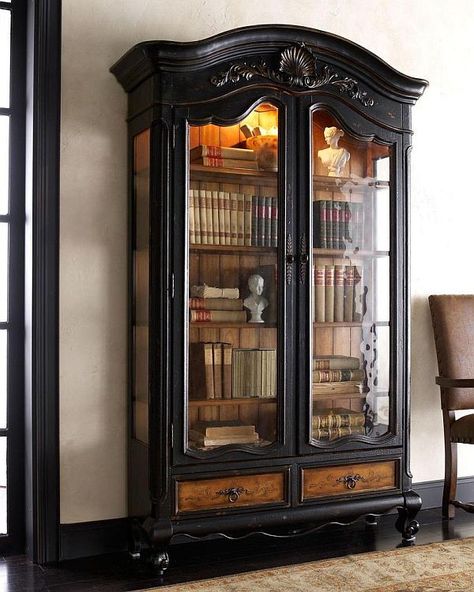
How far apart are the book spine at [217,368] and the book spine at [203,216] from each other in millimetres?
456

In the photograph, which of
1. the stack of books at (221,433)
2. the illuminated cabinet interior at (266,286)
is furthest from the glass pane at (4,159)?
the stack of books at (221,433)

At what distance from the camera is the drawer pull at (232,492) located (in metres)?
3.49

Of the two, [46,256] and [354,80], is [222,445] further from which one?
[354,80]

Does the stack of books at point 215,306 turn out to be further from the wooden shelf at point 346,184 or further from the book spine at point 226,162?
the wooden shelf at point 346,184

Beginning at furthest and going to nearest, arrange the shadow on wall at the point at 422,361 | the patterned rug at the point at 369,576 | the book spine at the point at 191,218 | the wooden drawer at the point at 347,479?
1. the shadow on wall at the point at 422,361
2. the wooden drawer at the point at 347,479
3. the book spine at the point at 191,218
4. the patterned rug at the point at 369,576

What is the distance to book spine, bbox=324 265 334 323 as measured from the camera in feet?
12.3

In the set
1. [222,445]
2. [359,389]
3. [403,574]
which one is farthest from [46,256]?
[403,574]

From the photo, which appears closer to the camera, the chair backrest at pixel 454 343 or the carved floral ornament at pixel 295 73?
the carved floral ornament at pixel 295 73

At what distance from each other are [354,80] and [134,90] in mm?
1001

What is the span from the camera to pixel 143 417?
3557mm

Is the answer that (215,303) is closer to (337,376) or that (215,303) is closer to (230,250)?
(230,250)

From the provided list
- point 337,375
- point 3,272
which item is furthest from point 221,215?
point 3,272

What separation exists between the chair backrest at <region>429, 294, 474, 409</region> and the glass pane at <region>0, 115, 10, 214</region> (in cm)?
221

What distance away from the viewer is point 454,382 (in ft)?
13.5
